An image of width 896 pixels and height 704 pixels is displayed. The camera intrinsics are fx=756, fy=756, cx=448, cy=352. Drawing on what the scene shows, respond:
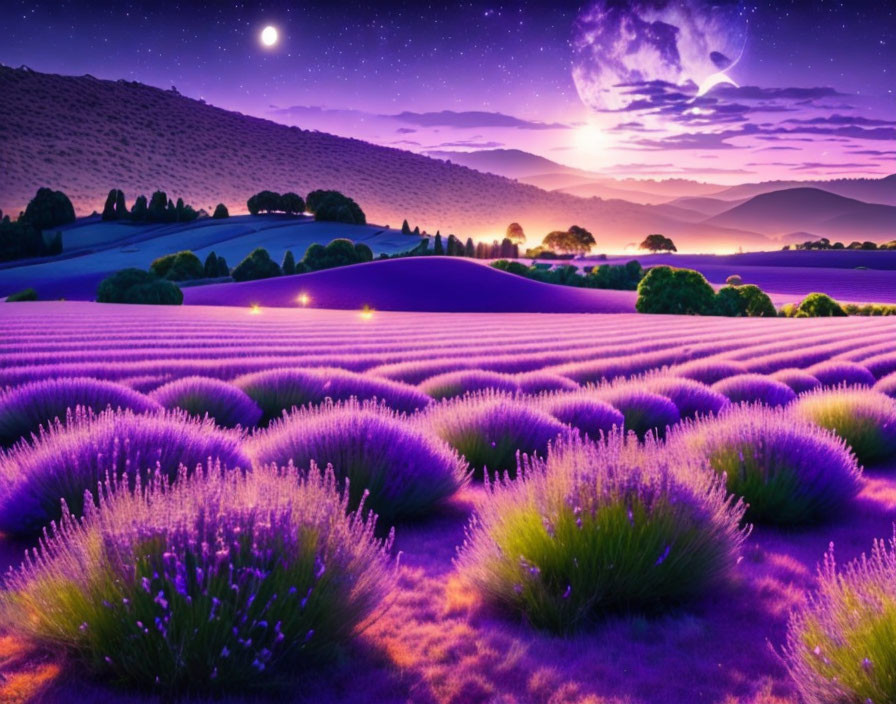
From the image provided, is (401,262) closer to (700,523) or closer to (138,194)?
(700,523)

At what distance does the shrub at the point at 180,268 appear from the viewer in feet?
177

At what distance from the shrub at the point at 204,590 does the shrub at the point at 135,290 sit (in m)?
35.2

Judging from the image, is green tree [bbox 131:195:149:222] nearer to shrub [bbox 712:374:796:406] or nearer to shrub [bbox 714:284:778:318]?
shrub [bbox 714:284:778:318]

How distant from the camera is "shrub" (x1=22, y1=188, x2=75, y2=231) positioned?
77375 millimetres

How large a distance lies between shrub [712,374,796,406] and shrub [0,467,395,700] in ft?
24.0

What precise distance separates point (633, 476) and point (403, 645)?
132cm

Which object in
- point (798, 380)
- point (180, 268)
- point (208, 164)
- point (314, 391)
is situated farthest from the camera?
point (208, 164)

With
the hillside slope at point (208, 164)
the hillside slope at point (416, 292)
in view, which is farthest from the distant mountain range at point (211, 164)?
the hillside slope at point (416, 292)

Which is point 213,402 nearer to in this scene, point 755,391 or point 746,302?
point 755,391

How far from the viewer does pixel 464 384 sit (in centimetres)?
861

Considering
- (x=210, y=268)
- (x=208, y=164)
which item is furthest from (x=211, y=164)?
(x=210, y=268)

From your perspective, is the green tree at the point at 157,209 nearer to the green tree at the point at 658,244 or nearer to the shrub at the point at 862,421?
the green tree at the point at 658,244

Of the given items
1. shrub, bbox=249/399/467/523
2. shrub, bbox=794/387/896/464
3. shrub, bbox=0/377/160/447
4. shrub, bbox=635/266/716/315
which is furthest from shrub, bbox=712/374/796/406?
shrub, bbox=635/266/716/315

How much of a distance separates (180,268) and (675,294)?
113ft
